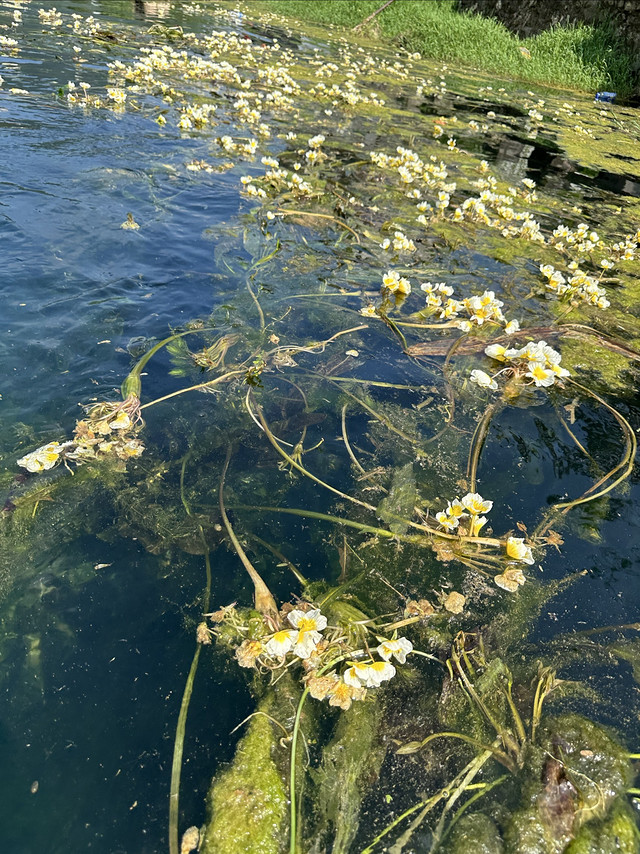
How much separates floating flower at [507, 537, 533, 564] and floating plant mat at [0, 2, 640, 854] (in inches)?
0.5

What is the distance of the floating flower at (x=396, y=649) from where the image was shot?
1.83 m

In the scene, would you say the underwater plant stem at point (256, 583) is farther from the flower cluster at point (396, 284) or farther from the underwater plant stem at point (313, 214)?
the underwater plant stem at point (313, 214)

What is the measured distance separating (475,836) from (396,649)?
55cm

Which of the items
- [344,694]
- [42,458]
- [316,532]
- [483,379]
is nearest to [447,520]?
[316,532]

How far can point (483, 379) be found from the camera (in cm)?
316

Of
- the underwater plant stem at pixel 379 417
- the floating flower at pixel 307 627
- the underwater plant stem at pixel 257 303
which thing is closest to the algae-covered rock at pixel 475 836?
the floating flower at pixel 307 627

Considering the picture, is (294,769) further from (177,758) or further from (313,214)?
(313,214)

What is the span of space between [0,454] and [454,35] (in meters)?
17.8

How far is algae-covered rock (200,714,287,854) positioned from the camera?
1.48 m

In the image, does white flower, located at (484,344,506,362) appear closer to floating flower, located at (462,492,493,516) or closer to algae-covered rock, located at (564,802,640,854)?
floating flower, located at (462,492,493,516)

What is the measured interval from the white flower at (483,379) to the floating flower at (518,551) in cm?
122

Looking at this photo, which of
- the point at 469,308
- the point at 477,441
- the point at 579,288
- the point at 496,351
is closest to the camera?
the point at 477,441

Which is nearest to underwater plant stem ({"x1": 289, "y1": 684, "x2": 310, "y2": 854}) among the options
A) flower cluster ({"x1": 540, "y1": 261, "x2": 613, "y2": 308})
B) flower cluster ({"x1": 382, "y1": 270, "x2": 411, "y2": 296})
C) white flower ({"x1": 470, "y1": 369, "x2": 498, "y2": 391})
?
white flower ({"x1": 470, "y1": 369, "x2": 498, "y2": 391})

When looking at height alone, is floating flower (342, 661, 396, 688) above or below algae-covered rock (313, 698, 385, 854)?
above
